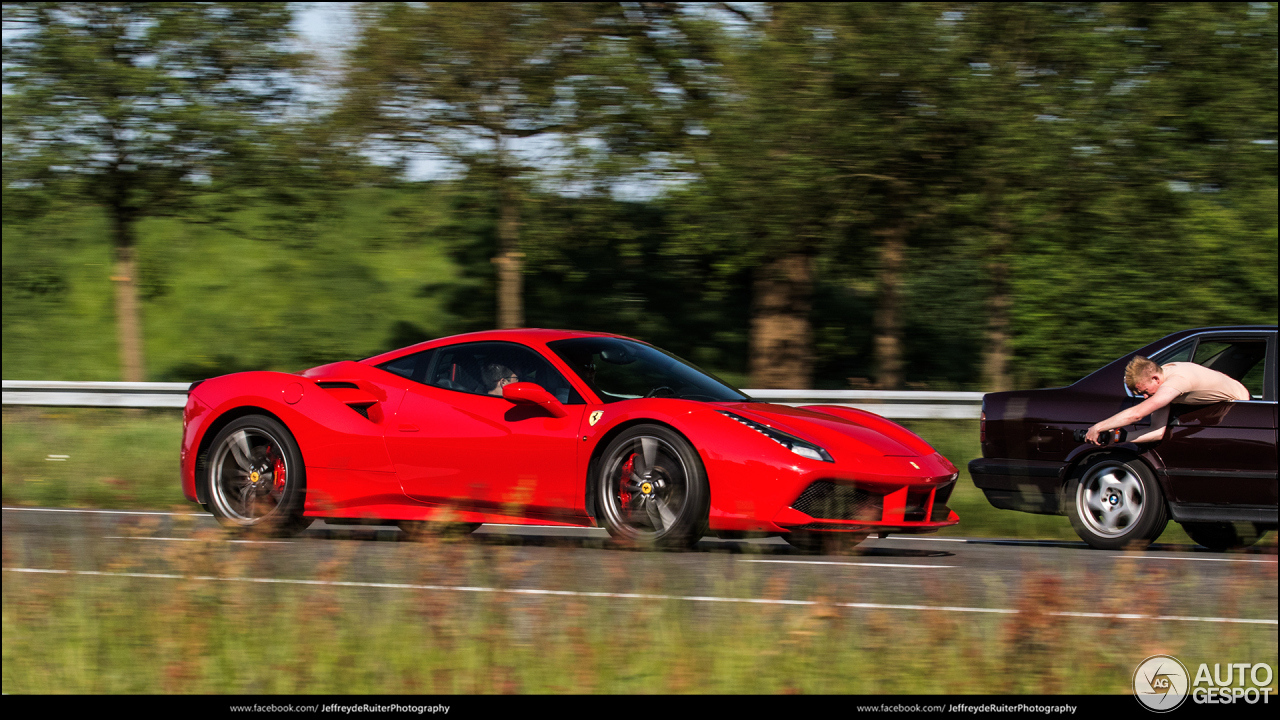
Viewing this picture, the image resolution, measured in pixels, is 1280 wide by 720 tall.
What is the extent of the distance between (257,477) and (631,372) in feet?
7.89

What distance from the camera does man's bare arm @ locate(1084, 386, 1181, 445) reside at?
8.14m

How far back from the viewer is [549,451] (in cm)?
756

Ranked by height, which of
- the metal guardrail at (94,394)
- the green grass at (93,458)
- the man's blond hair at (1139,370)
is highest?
the man's blond hair at (1139,370)

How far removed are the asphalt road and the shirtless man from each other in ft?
2.69

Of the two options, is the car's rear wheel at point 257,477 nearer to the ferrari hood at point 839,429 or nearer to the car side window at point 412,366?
the car side window at point 412,366

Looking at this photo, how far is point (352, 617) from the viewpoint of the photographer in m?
5.21

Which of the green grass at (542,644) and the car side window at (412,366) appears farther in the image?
the car side window at (412,366)

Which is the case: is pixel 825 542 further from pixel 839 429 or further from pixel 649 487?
pixel 649 487

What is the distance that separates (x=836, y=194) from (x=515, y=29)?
14.4 ft

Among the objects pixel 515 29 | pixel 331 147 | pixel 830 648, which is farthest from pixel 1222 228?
pixel 830 648

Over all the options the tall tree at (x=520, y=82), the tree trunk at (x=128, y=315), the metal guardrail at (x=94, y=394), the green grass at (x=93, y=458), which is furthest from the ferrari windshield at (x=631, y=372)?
the tree trunk at (x=128, y=315)

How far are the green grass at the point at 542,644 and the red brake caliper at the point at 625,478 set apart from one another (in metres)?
1.60

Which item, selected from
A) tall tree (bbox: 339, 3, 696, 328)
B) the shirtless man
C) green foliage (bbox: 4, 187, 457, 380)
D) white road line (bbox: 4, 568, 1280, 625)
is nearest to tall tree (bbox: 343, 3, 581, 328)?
tall tree (bbox: 339, 3, 696, 328)

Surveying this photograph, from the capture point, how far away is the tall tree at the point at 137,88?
703 inches
